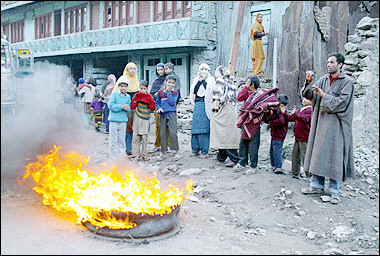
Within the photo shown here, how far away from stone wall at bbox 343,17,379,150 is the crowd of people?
1633 mm

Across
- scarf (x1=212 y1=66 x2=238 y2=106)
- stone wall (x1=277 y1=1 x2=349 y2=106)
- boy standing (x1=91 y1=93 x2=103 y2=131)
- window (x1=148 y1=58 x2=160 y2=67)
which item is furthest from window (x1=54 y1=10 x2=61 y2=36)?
scarf (x1=212 y1=66 x2=238 y2=106)

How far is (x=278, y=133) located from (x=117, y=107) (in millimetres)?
3175

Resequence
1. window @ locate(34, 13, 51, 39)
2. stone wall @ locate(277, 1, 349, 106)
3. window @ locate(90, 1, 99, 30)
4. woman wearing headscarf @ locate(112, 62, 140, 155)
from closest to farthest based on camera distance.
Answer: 1. woman wearing headscarf @ locate(112, 62, 140, 155)
2. stone wall @ locate(277, 1, 349, 106)
3. window @ locate(90, 1, 99, 30)
4. window @ locate(34, 13, 51, 39)

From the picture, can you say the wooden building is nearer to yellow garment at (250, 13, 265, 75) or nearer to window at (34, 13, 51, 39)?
window at (34, 13, 51, 39)

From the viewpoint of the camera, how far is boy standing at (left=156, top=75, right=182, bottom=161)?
8.13 m

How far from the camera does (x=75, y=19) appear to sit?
22.6 metres

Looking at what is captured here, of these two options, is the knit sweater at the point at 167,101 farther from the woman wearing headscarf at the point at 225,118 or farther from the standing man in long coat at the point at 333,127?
the standing man in long coat at the point at 333,127

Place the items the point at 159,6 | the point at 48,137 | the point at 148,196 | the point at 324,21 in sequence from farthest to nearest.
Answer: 1. the point at 159,6
2. the point at 324,21
3. the point at 48,137
4. the point at 148,196

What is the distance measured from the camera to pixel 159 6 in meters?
17.2

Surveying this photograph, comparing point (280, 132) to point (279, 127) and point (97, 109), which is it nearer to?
point (279, 127)

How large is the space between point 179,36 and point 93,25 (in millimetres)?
7697

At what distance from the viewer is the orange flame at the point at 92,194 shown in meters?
4.31

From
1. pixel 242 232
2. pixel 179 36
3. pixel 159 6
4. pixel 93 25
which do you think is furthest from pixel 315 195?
pixel 93 25

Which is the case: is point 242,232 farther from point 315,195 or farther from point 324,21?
point 324,21
